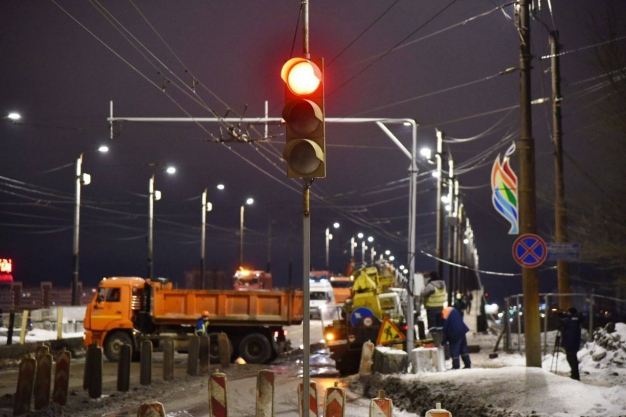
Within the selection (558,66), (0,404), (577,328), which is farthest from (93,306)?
(558,66)

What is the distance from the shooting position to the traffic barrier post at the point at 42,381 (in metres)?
13.2

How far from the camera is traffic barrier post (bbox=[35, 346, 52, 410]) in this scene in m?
13.2

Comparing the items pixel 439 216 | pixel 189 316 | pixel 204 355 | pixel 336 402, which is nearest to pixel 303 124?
pixel 336 402

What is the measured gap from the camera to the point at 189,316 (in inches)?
1011

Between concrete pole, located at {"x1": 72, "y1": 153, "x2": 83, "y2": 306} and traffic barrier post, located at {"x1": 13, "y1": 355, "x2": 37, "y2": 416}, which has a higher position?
concrete pole, located at {"x1": 72, "y1": 153, "x2": 83, "y2": 306}

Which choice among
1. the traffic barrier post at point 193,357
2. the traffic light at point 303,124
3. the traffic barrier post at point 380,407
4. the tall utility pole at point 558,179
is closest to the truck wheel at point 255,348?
the traffic barrier post at point 193,357

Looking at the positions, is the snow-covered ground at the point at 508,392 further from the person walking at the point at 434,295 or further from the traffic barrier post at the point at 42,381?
the traffic barrier post at the point at 42,381

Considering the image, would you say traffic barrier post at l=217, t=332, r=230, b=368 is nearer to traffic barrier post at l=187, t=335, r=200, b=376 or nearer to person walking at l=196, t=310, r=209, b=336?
person walking at l=196, t=310, r=209, b=336

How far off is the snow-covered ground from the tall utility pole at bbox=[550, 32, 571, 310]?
5.85 metres

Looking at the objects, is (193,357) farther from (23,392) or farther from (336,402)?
(336,402)

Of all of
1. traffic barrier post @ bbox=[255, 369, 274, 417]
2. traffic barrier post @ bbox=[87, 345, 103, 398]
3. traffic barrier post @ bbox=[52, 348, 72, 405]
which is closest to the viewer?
traffic barrier post @ bbox=[255, 369, 274, 417]

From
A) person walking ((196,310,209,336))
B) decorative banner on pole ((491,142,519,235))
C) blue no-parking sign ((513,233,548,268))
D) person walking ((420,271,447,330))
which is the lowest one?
person walking ((196,310,209,336))

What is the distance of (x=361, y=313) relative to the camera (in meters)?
21.8

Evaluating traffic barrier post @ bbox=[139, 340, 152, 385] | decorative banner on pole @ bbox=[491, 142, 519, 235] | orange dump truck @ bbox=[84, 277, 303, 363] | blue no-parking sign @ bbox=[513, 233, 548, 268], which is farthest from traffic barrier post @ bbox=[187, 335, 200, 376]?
decorative banner on pole @ bbox=[491, 142, 519, 235]
